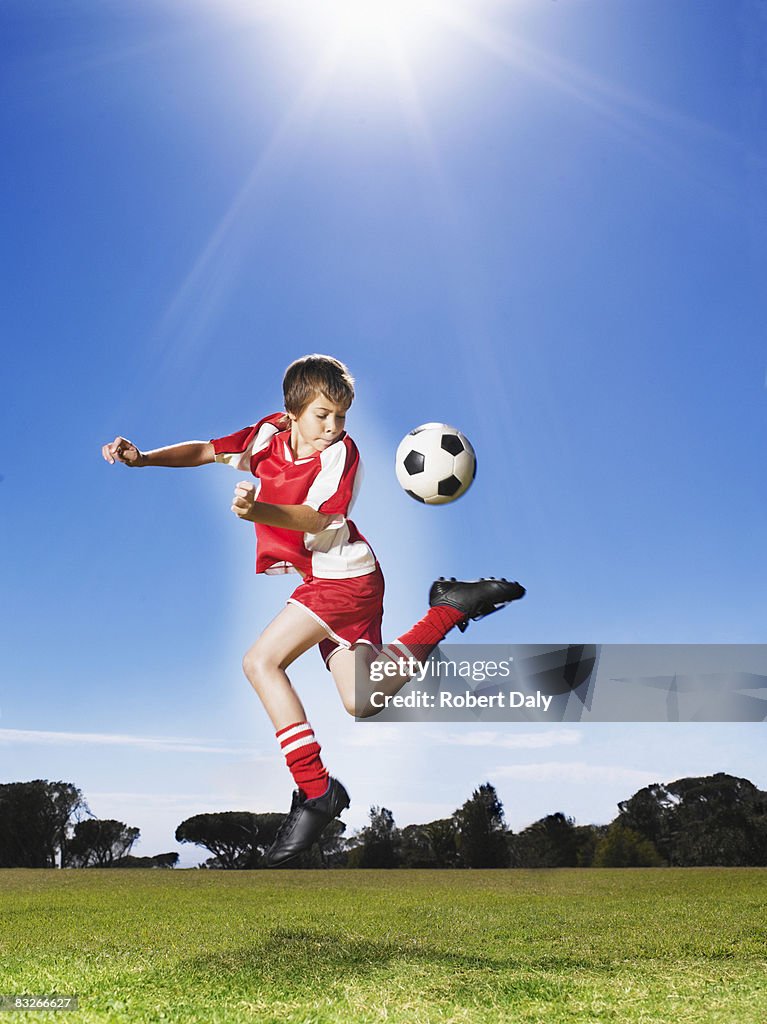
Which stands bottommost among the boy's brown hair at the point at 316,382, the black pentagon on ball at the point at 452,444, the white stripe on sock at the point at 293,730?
the white stripe on sock at the point at 293,730

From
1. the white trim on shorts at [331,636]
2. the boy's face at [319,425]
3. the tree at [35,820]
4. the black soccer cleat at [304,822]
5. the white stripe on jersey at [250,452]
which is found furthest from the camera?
the tree at [35,820]

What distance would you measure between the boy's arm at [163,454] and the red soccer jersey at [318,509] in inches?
19.0

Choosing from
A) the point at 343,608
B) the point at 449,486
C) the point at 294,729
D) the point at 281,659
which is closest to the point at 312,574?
the point at 343,608

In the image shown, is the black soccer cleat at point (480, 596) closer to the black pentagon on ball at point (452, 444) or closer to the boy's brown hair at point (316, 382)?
the black pentagon on ball at point (452, 444)

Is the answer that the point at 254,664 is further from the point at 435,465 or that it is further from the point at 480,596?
the point at 435,465

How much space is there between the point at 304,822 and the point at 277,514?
1.91m

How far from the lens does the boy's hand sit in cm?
577

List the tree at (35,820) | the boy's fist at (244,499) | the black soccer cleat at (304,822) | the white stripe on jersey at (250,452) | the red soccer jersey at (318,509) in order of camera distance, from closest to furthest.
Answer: the boy's fist at (244,499)
the black soccer cleat at (304,822)
the red soccer jersey at (318,509)
the white stripe on jersey at (250,452)
the tree at (35,820)

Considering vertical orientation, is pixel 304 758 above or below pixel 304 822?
above

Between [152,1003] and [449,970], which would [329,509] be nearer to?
[152,1003]

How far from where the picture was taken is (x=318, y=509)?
224 inches

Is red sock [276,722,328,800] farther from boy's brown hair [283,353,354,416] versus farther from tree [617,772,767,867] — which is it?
tree [617,772,767,867]

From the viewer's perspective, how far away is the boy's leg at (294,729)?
5.20m

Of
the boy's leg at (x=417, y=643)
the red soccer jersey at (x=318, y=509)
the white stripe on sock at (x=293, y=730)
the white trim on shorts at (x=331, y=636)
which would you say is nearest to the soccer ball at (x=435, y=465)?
the red soccer jersey at (x=318, y=509)
